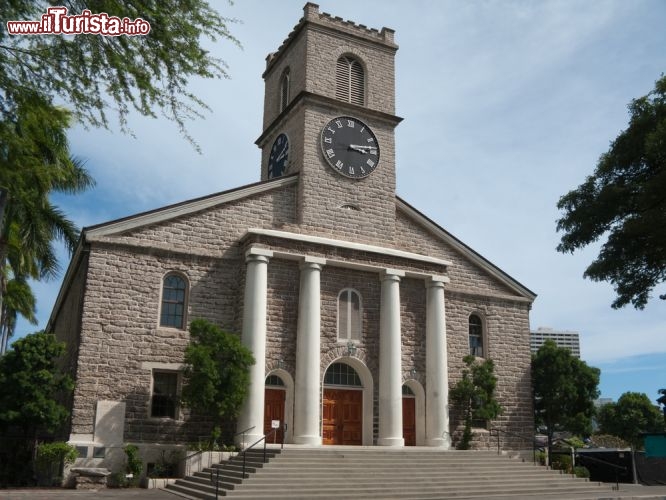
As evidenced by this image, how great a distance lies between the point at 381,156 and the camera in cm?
2791

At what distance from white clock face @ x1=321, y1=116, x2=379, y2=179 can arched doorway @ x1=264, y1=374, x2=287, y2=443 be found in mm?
8596

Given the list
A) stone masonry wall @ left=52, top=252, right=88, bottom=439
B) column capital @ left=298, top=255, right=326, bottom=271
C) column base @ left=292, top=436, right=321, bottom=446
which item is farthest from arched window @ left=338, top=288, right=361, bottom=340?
stone masonry wall @ left=52, top=252, right=88, bottom=439

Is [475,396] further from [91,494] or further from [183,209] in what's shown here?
[91,494]

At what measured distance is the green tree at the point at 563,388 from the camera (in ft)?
96.3

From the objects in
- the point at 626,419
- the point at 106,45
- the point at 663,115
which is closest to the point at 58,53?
the point at 106,45

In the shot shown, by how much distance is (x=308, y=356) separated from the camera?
74.8 ft

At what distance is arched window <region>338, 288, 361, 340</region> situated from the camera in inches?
971

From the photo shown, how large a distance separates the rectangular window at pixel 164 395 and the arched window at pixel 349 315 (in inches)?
240

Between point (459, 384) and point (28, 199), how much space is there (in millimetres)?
18739

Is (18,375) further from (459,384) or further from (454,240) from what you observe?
(454,240)

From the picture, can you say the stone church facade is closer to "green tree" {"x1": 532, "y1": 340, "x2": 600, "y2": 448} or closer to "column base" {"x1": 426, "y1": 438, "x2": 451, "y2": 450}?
"column base" {"x1": 426, "y1": 438, "x2": 451, "y2": 450}

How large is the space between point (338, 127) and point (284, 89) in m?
4.34

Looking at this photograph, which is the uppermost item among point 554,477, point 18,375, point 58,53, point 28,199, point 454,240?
point 454,240

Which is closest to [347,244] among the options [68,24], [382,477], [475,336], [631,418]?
[475,336]
